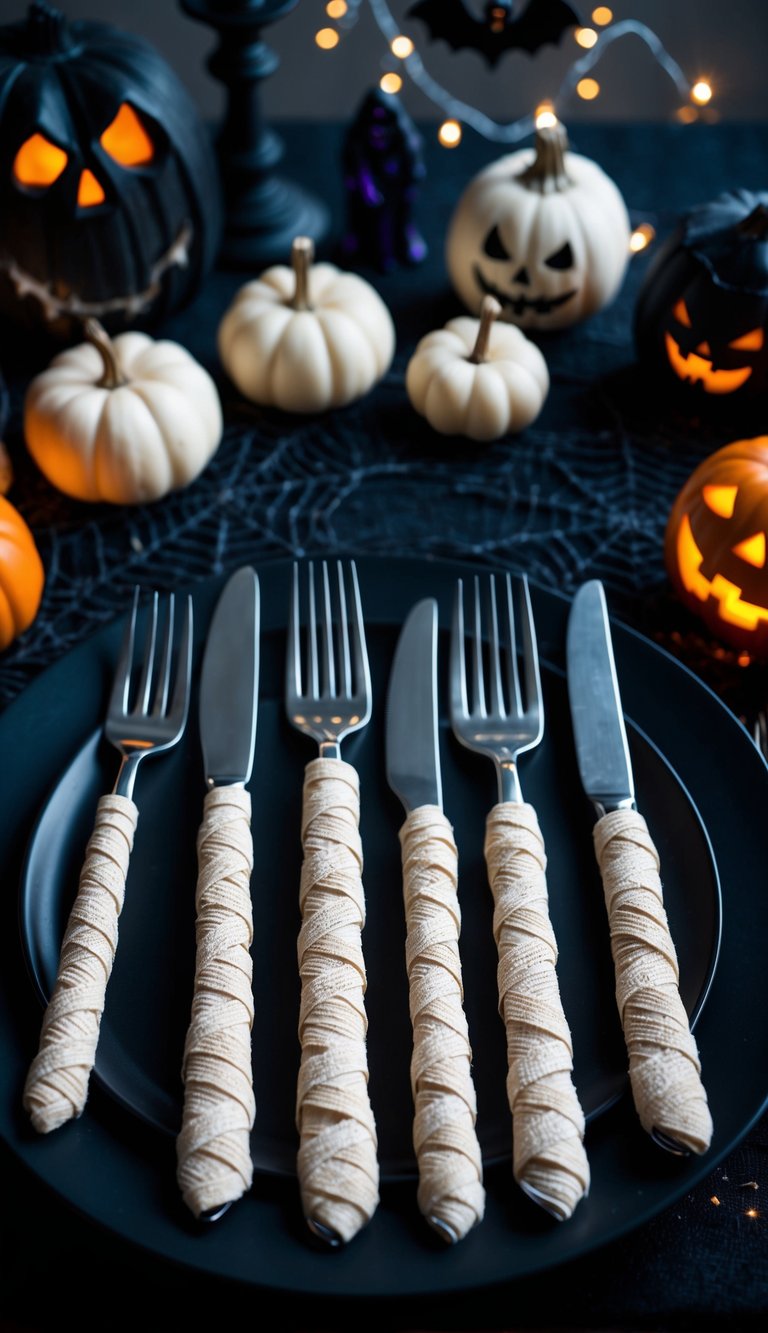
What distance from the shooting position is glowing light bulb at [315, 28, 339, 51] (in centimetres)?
195

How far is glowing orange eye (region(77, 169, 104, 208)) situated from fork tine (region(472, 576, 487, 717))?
2.14 ft

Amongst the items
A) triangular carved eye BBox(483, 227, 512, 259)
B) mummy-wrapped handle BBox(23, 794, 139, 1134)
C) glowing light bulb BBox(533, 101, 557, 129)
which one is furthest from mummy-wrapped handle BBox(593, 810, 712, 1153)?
glowing light bulb BBox(533, 101, 557, 129)

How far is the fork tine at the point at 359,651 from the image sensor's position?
3.19 feet

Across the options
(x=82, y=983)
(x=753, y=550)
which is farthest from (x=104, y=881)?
(x=753, y=550)

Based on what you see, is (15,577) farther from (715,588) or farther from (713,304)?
(713,304)

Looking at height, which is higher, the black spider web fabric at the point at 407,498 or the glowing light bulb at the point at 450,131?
the glowing light bulb at the point at 450,131

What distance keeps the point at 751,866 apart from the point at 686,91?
176 centimetres

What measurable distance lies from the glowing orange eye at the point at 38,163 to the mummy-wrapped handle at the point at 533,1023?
895mm

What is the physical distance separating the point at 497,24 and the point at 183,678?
3.23ft

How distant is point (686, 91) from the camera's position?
6.81ft

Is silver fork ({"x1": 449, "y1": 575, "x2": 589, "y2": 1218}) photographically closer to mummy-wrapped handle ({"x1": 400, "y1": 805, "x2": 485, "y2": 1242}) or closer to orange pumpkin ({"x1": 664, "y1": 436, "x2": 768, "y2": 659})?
mummy-wrapped handle ({"x1": 400, "y1": 805, "x2": 485, "y2": 1242})

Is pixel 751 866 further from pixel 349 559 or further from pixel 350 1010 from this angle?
pixel 349 559

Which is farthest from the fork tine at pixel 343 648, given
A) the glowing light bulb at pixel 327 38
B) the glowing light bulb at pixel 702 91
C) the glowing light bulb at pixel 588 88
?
the glowing light bulb at pixel 588 88

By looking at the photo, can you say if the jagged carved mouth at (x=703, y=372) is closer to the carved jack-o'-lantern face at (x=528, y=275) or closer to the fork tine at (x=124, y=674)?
the carved jack-o'-lantern face at (x=528, y=275)
